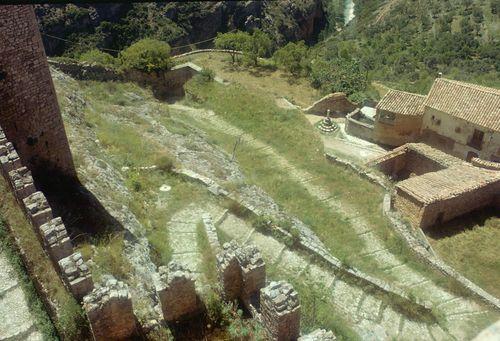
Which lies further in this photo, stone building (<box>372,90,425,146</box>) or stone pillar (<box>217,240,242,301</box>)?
stone building (<box>372,90,425,146</box>)

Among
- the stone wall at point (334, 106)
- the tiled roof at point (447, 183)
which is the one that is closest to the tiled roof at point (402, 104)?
the stone wall at point (334, 106)

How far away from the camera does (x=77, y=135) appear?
1767 centimetres

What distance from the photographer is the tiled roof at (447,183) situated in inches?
768

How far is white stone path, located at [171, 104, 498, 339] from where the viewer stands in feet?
49.1

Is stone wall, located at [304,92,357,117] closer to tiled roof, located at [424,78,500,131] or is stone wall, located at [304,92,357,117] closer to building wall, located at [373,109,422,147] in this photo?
→ building wall, located at [373,109,422,147]

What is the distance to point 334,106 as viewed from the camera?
100 ft

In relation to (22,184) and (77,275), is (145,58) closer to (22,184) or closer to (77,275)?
(22,184)

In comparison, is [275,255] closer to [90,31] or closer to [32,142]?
[32,142]

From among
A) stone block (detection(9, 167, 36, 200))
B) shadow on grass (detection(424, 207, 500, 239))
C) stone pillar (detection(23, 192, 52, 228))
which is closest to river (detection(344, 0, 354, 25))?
shadow on grass (detection(424, 207, 500, 239))

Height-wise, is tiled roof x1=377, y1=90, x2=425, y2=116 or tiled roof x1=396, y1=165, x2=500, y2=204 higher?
tiled roof x1=377, y1=90, x2=425, y2=116

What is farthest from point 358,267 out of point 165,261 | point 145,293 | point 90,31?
point 90,31

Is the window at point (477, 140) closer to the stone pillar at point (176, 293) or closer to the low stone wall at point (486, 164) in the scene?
the low stone wall at point (486, 164)

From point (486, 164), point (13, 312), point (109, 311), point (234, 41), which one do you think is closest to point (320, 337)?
point (109, 311)

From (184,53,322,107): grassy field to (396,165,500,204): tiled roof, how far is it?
11979 mm
